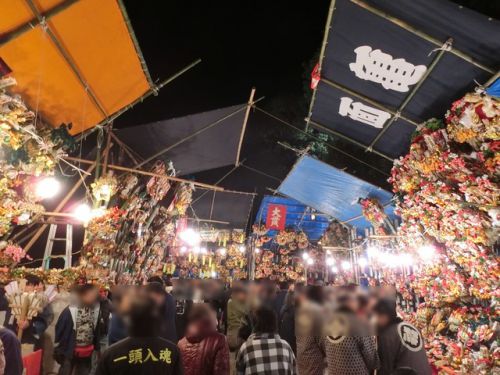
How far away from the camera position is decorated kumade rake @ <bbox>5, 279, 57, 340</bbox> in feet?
18.5

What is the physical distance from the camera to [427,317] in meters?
7.46

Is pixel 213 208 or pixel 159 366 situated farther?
pixel 213 208

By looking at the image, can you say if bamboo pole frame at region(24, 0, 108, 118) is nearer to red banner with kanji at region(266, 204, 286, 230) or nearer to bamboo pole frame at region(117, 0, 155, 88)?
bamboo pole frame at region(117, 0, 155, 88)

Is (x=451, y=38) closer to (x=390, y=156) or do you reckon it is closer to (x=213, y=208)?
(x=390, y=156)

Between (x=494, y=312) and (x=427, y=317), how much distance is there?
71.2 inches

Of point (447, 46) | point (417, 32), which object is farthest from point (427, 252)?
point (417, 32)

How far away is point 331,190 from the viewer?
1141 centimetres

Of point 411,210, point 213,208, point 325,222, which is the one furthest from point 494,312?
point 325,222

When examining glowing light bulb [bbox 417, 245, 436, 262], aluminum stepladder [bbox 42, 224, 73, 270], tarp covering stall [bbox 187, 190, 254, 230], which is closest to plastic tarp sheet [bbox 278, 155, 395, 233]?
glowing light bulb [bbox 417, 245, 436, 262]

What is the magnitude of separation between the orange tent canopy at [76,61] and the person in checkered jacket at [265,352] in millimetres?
5700

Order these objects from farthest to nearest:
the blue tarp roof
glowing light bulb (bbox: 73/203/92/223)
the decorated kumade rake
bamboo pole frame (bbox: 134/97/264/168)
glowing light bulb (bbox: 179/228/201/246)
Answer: the blue tarp roof, glowing light bulb (bbox: 179/228/201/246), bamboo pole frame (bbox: 134/97/264/168), glowing light bulb (bbox: 73/203/92/223), the decorated kumade rake

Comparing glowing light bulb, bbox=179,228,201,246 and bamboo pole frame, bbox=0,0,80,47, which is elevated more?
bamboo pole frame, bbox=0,0,80,47

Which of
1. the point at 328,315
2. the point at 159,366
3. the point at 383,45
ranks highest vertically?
the point at 383,45

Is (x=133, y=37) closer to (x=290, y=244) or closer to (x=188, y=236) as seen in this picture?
(x=188, y=236)
